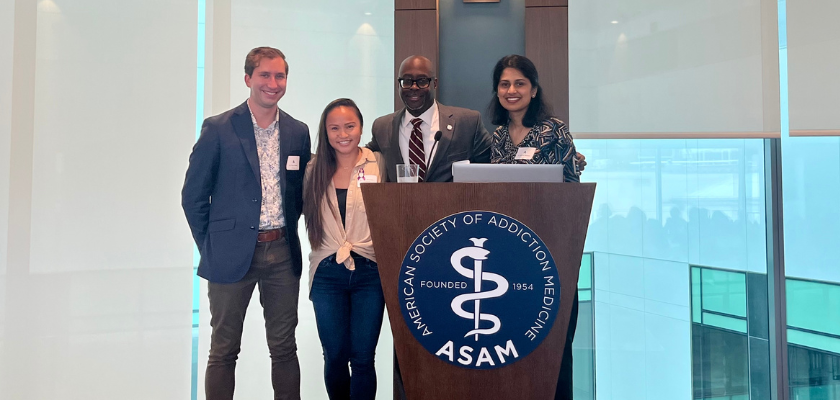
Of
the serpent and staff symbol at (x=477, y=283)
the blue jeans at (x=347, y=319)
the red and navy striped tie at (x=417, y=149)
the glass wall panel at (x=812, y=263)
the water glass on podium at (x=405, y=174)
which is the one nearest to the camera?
the serpent and staff symbol at (x=477, y=283)

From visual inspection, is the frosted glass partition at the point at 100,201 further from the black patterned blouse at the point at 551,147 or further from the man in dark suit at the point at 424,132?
the black patterned blouse at the point at 551,147

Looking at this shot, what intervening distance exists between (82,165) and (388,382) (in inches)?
84.0

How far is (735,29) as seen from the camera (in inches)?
128

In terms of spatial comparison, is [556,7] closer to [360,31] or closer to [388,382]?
[360,31]

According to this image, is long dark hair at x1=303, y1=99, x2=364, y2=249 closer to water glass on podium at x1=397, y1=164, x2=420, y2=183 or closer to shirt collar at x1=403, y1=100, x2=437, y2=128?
shirt collar at x1=403, y1=100, x2=437, y2=128

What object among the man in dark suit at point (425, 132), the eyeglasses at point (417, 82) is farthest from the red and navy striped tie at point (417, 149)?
the eyeglasses at point (417, 82)

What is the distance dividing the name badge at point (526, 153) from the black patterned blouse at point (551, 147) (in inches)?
0.6

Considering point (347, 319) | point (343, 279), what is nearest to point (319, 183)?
point (343, 279)

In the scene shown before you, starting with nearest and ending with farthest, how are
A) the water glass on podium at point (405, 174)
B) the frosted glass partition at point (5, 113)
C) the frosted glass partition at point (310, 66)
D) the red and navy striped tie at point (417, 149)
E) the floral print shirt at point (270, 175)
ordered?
the water glass on podium at point (405, 174)
the floral print shirt at point (270, 175)
the red and navy striped tie at point (417, 149)
the frosted glass partition at point (5, 113)
the frosted glass partition at point (310, 66)

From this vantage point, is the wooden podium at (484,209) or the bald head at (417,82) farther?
the bald head at (417,82)

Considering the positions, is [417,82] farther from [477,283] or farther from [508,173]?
[477,283]

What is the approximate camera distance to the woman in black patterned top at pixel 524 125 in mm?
2430

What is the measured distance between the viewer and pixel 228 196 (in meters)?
2.33

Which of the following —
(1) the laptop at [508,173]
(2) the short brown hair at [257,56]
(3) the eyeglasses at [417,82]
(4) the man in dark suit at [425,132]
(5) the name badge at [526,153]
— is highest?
(2) the short brown hair at [257,56]
